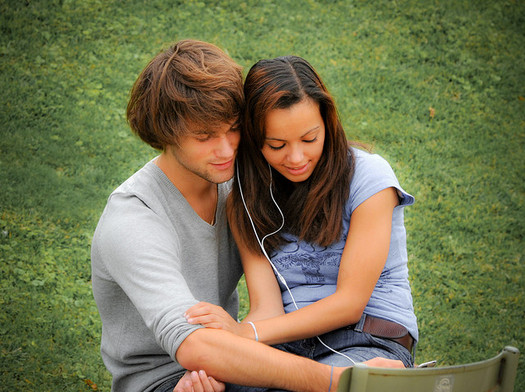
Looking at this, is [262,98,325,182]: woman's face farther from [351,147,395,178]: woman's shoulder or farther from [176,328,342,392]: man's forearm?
[176,328,342,392]: man's forearm

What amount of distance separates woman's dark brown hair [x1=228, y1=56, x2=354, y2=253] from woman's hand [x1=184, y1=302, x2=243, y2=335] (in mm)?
563

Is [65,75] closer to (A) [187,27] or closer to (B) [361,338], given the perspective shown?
(A) [187,27]

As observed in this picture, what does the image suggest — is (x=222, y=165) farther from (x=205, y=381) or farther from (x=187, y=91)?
(x=205, y=381)

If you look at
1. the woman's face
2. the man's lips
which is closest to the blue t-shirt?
the woman's face

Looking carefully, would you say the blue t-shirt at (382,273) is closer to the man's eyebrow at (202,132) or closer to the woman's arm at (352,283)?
the woman's arm at (352,283)

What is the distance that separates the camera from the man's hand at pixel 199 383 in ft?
7.68

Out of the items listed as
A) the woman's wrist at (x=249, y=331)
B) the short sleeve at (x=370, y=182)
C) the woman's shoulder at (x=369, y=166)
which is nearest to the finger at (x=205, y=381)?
the woman's wrist at (x=249, y=331)

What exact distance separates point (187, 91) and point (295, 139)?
1.76 ft

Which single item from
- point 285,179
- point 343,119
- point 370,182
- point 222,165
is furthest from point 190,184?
point 343,119

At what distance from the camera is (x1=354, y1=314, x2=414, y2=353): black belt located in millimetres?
2783

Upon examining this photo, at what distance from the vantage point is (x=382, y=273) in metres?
2.96

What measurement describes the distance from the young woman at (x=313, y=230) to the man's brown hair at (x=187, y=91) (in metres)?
0.13

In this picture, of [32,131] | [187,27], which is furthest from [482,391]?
[187,27]

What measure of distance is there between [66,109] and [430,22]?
4.60 m
